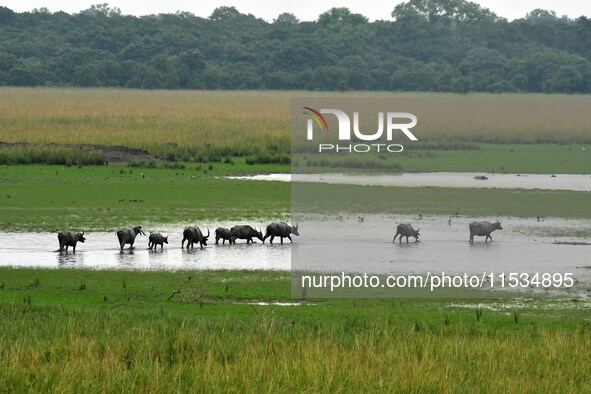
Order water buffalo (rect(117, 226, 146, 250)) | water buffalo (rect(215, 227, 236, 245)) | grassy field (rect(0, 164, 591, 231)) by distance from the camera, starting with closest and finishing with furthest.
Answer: water buffalo (rect(117, 226, 146, 250)) → water buffalo (rect(215, 227, 236, 245)) → grassy field (rect(0, 164, 591, 231))

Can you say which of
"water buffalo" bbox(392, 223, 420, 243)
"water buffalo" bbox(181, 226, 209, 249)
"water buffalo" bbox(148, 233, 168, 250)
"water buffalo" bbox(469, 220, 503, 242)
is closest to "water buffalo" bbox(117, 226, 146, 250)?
"water buffalo" bbox(148, 233, 168, 250)

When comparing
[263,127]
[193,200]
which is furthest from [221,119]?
[193,200]

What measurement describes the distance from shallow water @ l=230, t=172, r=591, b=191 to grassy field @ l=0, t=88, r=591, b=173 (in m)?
1.48

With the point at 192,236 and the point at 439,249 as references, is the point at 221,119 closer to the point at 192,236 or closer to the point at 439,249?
the point at 192,236

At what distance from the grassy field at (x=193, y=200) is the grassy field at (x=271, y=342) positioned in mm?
7000

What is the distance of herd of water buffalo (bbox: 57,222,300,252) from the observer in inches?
644

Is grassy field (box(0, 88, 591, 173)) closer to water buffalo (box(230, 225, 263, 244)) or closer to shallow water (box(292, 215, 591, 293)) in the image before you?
shallow water (box(292, 215, 591, 293))

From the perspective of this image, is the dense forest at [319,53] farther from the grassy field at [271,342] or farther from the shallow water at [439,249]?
the grassy field at [271,342]

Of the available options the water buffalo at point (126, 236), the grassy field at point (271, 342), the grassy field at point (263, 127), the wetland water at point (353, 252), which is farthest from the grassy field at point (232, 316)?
the water buffalo at point (126, 236)

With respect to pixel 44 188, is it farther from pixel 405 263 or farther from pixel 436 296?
pixel 436 296

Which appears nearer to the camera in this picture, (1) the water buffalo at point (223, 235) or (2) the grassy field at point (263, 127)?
(1) the water buffalo at point (223, 235)

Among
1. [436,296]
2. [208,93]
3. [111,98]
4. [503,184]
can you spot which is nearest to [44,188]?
[503,184]

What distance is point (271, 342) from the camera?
32.2 feet

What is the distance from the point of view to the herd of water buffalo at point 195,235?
→ 16359 millimetres
